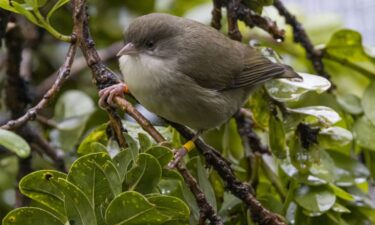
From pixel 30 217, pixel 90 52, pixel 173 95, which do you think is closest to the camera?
pixel 30 217

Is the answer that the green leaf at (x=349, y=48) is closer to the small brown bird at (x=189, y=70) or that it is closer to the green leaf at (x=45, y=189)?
the small brown bird at (x=189, y=70)

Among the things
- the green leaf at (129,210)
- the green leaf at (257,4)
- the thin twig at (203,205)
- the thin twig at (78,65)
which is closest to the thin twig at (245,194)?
the thin twig at (203,205)

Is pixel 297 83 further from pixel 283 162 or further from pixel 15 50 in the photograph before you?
pixel 15 50

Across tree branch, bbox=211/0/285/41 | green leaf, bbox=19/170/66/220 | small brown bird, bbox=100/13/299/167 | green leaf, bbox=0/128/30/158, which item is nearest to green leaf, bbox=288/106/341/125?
small brown bird, bbox=100/13/299/167

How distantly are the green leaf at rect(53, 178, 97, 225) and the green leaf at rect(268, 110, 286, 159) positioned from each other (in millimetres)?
676

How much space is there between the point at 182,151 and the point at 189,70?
50 centimetres

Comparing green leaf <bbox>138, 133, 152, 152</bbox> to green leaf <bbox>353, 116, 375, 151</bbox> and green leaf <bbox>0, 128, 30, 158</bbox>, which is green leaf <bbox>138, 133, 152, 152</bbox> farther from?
green leaf <bbox>353, 116, 375, 151</bbox>

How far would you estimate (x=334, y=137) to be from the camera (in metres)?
1.75

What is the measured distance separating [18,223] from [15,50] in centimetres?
A: 80

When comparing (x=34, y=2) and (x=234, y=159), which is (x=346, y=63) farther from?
(x=34, y=2)

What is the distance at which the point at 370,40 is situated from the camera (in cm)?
380

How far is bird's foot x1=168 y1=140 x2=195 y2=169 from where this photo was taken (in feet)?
4.50

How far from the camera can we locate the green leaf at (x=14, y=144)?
1.09 m

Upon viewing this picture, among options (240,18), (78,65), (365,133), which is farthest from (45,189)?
(78,65)
